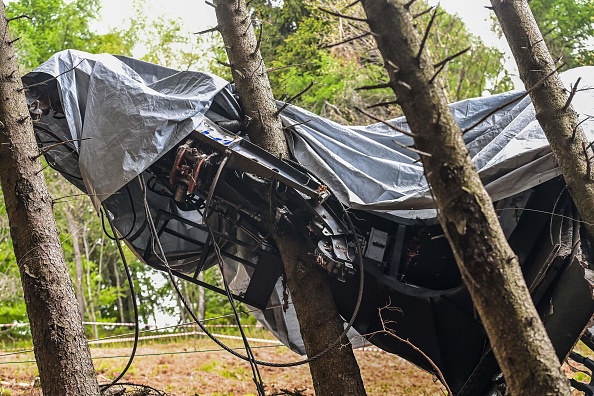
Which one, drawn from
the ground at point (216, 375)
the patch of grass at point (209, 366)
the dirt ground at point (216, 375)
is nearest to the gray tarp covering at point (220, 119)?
the dirt ground at point (216, 375)

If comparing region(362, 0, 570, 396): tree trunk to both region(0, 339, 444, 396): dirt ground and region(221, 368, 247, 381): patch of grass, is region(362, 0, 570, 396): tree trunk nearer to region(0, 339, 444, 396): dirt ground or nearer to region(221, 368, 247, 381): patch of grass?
region(0, 339, 444, 396): dirt ground

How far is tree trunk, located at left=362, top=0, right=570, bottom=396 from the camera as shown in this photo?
3.34 m

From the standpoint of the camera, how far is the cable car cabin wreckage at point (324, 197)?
18.3 feet

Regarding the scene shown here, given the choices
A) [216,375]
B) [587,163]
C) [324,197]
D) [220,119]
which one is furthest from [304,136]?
[216,375]

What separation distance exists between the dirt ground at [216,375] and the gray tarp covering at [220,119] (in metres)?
3.19

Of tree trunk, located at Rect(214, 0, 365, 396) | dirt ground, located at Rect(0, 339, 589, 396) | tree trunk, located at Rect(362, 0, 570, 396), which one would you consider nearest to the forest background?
dirt ground, located at Rect(0, 339, 589, 396)

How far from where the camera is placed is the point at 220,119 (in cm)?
645

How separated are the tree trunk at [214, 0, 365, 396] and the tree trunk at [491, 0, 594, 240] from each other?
86.5 inches

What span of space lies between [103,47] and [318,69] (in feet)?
27.2

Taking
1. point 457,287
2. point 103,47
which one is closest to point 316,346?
point 457,287

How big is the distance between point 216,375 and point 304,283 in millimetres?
5120

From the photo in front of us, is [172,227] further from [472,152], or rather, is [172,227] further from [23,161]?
[472,152]

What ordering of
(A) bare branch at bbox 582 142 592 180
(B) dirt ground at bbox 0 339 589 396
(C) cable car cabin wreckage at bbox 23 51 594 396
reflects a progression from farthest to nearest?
1. (B) dirt ground at bbox 0 339 589 396
2. (C) cable car cabin wreckage at bbox 23 51 594 396
3. (A) bare branch at bbox 582 142 592 180

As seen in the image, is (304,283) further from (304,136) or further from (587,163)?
(587,163)
